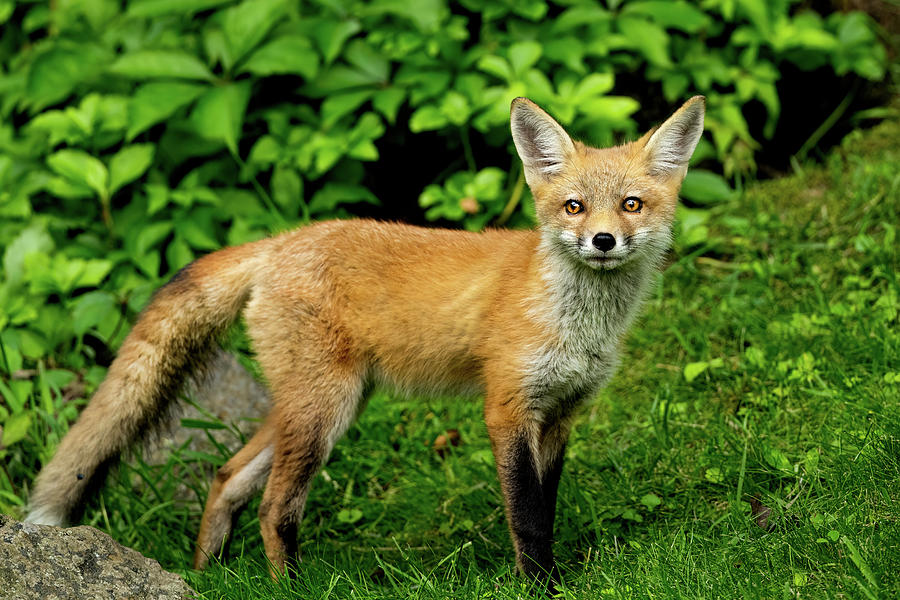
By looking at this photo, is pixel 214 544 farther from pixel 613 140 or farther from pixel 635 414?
pixel 613 140

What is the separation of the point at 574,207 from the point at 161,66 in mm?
2486

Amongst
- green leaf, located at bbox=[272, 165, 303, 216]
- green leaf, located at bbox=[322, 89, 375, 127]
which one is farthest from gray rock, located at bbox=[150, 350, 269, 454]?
green leaf, located at bbox=[322, 89, 375, 127]

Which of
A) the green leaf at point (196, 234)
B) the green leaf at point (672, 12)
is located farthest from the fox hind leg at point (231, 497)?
the green leaf at point (672, 12)

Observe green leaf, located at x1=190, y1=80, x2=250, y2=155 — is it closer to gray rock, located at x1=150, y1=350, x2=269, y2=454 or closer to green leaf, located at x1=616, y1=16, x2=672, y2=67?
gray rock, located at x1=150, y1=350, x2=269, y2=454

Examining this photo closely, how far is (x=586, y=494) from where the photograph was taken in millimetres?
3703

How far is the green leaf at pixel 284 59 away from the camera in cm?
461

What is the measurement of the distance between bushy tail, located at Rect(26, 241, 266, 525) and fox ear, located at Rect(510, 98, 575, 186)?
3.61 ft

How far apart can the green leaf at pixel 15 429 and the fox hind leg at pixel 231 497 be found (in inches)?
39.2

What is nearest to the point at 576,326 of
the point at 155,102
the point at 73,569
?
the point at 73,569

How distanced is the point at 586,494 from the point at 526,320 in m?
0.88

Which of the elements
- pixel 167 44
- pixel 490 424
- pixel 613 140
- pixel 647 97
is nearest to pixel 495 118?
pixel 613 140

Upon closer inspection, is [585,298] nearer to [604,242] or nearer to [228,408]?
[604,242]

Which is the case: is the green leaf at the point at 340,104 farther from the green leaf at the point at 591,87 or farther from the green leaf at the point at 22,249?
the green leaf at the point at 22,249

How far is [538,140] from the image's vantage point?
11.0 ft
